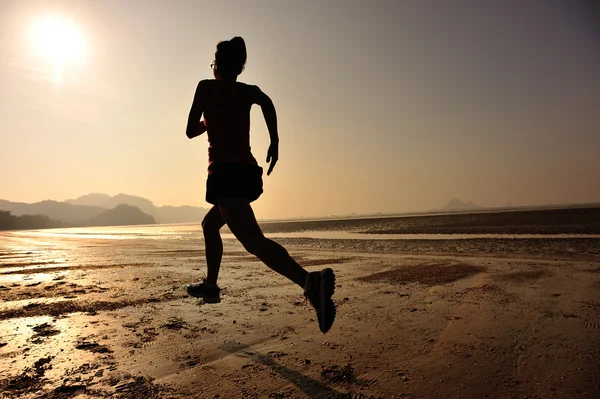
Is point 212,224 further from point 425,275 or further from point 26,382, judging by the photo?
point 425,275

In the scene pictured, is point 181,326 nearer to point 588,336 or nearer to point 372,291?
point 372,291

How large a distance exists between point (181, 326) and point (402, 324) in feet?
7.63

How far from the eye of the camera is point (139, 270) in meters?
8.23

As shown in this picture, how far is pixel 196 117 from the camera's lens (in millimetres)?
2719

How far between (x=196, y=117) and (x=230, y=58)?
581mm

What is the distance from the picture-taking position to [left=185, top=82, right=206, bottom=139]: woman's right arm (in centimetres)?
267

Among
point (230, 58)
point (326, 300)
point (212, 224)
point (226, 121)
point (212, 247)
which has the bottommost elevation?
point (326, 300)

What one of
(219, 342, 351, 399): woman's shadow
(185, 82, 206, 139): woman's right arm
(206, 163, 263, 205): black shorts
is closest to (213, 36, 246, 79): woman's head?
(185, 82, 206, 139): woman's right arm

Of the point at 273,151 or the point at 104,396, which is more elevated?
the point at 273,151

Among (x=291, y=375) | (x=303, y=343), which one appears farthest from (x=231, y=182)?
(x=303, y=343)

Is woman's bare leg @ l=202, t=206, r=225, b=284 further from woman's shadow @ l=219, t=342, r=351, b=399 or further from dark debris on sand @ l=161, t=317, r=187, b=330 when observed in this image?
dark debris on sand @ l=161, t=317, r=187, b=330

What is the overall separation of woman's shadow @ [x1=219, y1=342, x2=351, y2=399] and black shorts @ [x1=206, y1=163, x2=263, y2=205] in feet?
4.18

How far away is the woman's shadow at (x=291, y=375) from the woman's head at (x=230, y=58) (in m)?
2.31

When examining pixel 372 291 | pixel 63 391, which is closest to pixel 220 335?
pixel 63 391
